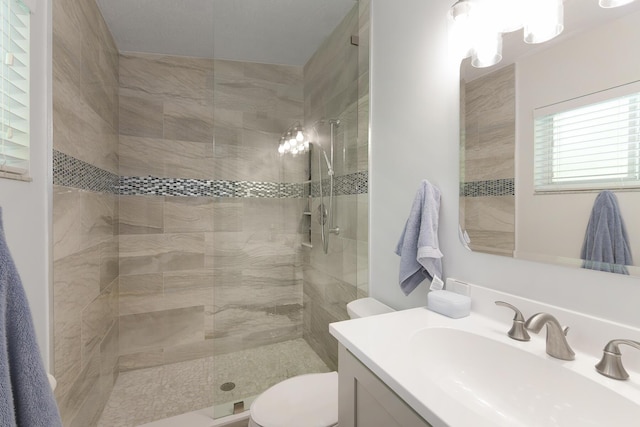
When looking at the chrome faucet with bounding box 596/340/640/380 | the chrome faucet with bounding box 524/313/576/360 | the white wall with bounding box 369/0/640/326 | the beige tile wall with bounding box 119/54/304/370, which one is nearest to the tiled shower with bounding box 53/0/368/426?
the beige tile wall with bounding box 119/54/304/370

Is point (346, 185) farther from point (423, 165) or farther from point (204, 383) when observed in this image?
point (204, 383)

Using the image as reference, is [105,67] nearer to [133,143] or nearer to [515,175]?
[133,143]

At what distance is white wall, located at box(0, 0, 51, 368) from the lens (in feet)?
3.21

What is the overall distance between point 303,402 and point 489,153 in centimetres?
131

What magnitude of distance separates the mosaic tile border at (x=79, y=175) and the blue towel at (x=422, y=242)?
1534 millimetres

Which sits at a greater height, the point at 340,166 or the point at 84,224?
the point at 340,166

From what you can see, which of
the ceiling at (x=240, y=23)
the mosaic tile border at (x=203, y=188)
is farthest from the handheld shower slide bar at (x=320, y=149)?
the ceiling at (x=240, y=23)

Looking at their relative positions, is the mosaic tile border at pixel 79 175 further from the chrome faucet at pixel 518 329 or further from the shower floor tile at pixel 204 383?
the chrome faucet at pixel 518 329

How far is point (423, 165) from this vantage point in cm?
129

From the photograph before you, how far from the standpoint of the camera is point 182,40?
2.25 m

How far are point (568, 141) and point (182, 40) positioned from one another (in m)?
2.57

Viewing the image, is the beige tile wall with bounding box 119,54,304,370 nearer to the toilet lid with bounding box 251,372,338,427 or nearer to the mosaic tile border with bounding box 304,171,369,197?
the mosaic tile border with bounding box 304,171,369,197

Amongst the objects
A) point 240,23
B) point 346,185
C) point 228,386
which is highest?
point 240,23

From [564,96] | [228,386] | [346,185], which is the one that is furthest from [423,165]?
[228,386]
